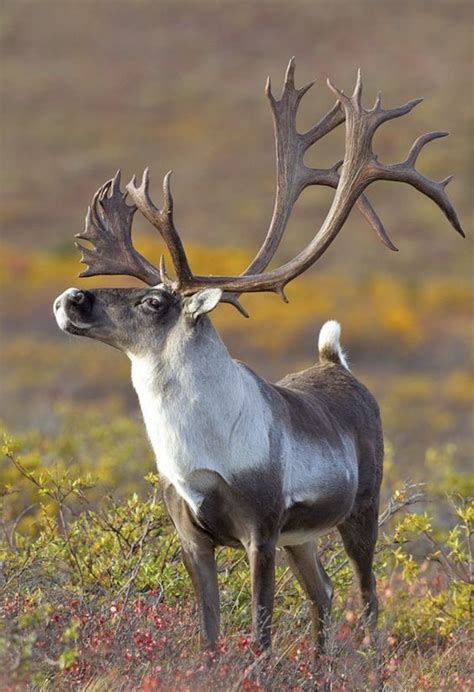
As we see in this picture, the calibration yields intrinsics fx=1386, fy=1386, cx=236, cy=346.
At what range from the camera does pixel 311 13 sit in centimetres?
6812

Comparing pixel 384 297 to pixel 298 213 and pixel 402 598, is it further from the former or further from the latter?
pixel 402 598

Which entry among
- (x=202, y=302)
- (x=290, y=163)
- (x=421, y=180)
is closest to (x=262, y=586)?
(x=202, y=302)

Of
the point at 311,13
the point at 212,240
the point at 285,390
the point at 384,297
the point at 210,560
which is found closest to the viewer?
the point at 210,560

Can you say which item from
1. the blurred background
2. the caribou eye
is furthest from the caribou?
the blurred background

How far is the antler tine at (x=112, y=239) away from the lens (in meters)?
6.18

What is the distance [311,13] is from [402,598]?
63102 millimetres

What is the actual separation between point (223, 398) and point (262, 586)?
2.56ft

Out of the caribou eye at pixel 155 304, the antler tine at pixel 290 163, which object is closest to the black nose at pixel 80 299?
the caribou eye at pixel 155 304

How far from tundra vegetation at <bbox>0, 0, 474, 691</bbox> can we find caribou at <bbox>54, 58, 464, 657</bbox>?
44cm

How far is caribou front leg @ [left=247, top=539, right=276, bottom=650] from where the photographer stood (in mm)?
5570

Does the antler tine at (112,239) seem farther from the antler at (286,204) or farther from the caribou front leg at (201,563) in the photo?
the caribou front leg at (201,563)

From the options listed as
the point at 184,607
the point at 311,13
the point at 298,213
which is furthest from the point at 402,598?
the point at 311,13

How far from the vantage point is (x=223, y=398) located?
564 centimetres

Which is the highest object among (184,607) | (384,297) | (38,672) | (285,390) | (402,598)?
(285,390)
